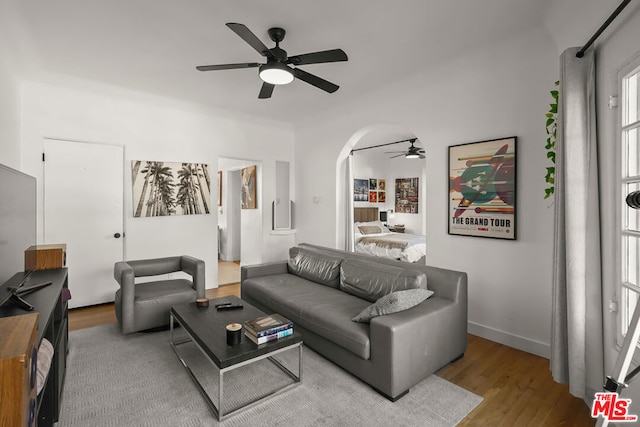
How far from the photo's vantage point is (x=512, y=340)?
3.00 m

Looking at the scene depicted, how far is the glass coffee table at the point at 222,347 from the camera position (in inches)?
77.4

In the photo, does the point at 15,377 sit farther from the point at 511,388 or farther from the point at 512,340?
the point at 512,340

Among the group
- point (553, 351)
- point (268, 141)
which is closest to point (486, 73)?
point (553, 351)

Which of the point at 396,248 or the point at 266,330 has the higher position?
the point at 396,248

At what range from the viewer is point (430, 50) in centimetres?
309

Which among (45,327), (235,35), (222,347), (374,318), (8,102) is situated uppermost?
(235,35)

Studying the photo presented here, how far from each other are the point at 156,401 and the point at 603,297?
2.92 meters

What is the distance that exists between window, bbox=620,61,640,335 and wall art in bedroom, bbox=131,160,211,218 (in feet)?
15.5

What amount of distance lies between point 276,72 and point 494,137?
2.14m

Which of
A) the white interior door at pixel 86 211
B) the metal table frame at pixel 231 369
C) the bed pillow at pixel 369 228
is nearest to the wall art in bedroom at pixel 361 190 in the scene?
the bed pillow at pixel 369 228

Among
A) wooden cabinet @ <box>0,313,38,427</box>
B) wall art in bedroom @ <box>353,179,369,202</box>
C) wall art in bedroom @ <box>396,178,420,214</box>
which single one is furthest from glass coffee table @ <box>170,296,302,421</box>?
wall art in bedroom @ <box>396,178,420,214</box>

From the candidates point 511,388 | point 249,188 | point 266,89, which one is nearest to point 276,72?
point 266,89

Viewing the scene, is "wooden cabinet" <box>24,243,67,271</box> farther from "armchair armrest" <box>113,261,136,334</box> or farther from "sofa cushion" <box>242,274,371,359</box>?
"sofa cushion" <box>242,274,371,359</box>

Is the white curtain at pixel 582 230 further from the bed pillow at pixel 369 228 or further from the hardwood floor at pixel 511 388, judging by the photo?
the bed pillow at pixel 369 228
